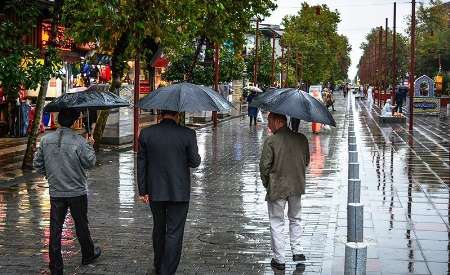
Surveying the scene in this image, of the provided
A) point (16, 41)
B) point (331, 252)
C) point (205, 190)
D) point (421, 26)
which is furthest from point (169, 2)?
point (421, 26)

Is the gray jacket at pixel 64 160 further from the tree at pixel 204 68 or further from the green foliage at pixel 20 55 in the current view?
the tree at pixel 204 68

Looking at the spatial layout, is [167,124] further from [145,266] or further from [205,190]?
[205,190]

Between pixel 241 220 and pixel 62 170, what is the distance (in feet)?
12.2

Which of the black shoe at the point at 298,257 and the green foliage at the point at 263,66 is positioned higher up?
the green foliage at the point at 263,66

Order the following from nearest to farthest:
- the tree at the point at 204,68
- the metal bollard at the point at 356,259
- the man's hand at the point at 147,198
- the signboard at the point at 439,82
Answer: the metal bollard at the point at 356,259 → the man's hand at the point at 147,198 → the tree at the point at 204,68 → the signboard at the point at 439,82

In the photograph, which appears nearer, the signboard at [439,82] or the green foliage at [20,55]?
Answer: the green foliage at [20,55]

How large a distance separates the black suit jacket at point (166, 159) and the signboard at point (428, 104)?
124ft

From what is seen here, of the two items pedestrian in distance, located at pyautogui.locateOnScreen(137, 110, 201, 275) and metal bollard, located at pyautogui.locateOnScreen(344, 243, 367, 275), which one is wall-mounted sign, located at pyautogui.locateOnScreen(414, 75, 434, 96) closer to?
pedestrian in distance, located at pyautogui.locateOnScreen(137, 110, 201, 275)

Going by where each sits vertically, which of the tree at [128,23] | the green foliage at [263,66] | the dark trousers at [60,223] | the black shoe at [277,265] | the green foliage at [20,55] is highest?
the green foliage at [263,66]

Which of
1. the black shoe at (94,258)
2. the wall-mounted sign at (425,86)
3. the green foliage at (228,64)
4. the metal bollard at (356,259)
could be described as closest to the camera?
the metal bollard at (356,259)

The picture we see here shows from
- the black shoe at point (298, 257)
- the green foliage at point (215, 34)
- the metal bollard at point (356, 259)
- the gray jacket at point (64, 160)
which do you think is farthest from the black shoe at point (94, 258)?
the green foliage at point (215, 34)

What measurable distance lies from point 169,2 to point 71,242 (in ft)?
31.3

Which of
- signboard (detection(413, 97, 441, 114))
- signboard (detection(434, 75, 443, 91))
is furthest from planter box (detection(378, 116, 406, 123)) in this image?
signboard (detection(434, 75, 443, 91))

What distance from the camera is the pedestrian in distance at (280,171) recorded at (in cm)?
706
